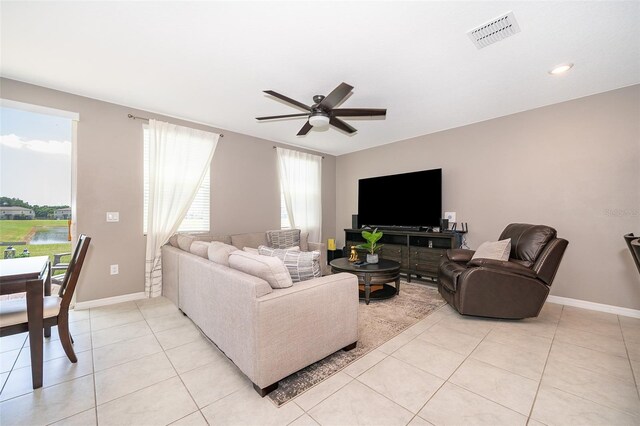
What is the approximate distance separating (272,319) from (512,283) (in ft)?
8.35

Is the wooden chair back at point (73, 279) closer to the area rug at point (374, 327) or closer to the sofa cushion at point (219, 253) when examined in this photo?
the sofa cushion at point (219, 253)

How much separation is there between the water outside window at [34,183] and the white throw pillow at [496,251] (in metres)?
5.15

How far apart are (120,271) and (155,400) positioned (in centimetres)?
247

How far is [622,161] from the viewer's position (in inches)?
119

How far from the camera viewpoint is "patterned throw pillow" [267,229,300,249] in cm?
460

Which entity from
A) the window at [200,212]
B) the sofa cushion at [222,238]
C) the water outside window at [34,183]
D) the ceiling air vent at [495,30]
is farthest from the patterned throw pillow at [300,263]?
the water outside window at [34,183]

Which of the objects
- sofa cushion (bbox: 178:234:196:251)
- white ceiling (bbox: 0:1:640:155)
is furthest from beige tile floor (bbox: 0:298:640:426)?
white ceiling (bbox: 0:1:640:155)

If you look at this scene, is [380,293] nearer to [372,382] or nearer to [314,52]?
[372,382]

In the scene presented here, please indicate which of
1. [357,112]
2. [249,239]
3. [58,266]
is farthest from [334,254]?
[58,266]

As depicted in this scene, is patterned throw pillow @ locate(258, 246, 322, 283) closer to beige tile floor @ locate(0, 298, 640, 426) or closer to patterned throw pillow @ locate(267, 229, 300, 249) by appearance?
beige tile floor @ locate(0, 298, 640, 426)

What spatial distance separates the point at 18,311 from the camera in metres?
1.78

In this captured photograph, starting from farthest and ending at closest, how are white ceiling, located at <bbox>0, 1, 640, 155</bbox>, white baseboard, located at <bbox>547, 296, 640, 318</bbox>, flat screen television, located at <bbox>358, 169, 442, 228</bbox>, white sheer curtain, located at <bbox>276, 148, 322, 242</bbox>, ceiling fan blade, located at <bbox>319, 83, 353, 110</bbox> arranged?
white sheer curtain, located at <bbox>276, 148, 322, 242</bbox>, flat screen television, located at <bbox>358, 169, 442, 228</bbox>, white baseboard, located at <bbox>547, 296, 640, 318</bbox>, ceiling fan blade, located at <bbox>319, 83, 353, 110</bbox>, white ceiling, located at <bbox>0, 1, 640, 155</bbox>

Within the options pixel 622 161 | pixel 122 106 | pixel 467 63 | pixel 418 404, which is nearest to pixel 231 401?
pixel 418 404

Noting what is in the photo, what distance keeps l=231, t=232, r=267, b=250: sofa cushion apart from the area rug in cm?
204
